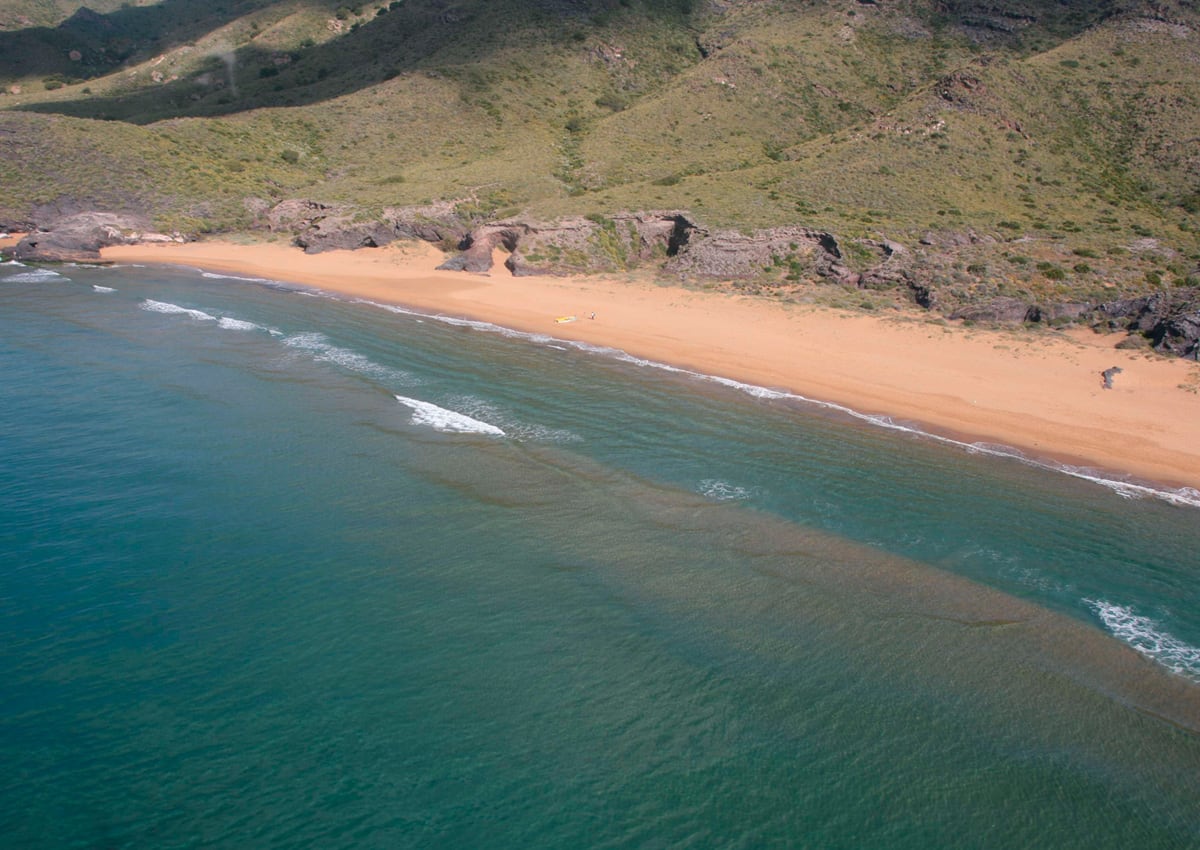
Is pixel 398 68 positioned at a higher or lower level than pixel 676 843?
higher

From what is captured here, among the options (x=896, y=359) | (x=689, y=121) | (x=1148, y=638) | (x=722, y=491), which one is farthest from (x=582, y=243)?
(x=1148, y=638)

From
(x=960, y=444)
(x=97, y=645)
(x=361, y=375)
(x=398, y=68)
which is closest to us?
(x=97, y=645)

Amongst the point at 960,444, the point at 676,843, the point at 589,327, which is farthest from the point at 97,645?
the point at 589,327

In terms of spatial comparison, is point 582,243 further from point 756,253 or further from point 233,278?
point 233,278

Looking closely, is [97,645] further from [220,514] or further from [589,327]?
[589,327]

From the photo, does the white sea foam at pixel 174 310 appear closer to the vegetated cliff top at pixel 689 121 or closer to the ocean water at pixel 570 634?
the ocean water at pixel 570 634

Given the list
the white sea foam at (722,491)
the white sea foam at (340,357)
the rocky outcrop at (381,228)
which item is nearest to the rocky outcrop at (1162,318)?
the white sea foam at (722,491)

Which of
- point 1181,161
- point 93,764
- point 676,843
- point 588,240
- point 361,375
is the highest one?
point 1181,161

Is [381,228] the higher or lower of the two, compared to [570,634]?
higher
